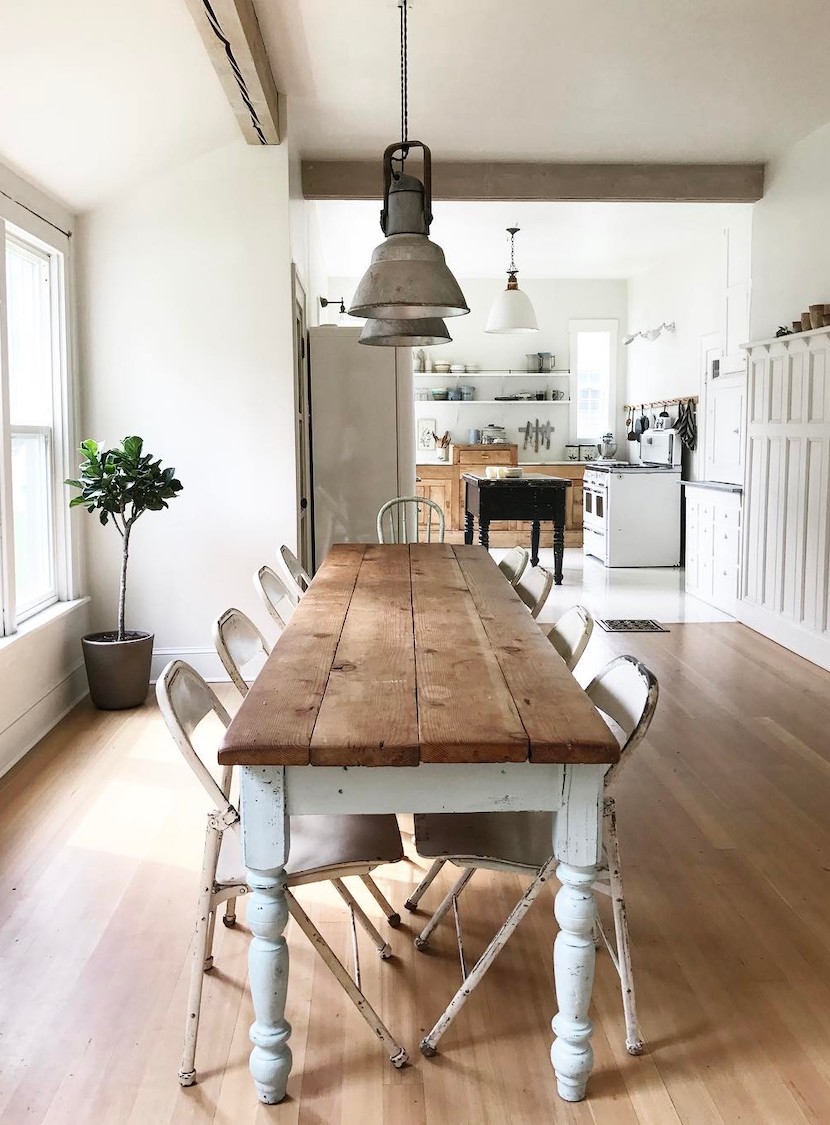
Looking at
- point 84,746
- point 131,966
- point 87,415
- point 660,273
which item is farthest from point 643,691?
point 660,273

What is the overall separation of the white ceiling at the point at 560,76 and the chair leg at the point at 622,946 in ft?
11.0

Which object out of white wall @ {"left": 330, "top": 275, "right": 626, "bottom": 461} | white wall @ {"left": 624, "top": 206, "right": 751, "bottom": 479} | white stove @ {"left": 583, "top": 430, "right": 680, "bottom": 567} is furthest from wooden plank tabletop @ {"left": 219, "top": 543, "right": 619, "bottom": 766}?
white wall @ {"left": 330, "top": 275, "right": 626, "bottom": 461}

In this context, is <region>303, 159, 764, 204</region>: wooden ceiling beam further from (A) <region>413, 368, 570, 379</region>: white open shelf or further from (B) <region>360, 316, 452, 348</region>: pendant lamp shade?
(A) <region>413, 368, 570, 379</region>: white open shelf

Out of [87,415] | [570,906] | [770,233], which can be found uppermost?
[770,233]

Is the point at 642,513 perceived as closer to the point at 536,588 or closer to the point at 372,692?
the point at 536,588

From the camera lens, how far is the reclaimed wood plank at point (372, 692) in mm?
1655

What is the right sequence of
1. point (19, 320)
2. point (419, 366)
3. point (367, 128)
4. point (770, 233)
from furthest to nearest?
point (419, 366) < point (770, 233) < point (367, 128) < point (19, 320)

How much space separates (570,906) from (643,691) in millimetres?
448

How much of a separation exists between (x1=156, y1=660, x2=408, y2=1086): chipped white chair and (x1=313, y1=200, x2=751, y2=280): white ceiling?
5.63m

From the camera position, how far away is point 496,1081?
1892 millimetres

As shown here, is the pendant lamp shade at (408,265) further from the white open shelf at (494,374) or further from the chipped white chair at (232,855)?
the white open shelf at (494,374)

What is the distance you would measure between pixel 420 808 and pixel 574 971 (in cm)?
42

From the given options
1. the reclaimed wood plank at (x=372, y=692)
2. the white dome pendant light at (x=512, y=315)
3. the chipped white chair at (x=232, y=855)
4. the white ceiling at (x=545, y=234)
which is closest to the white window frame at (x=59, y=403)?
the reclaimed wood plank at (x=372, y=692)

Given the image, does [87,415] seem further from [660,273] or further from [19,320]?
[660,273]
